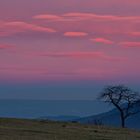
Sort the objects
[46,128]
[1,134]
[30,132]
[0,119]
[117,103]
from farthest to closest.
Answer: [117,103] < [0,119] < [46,128] < [30,132] < [1,134]

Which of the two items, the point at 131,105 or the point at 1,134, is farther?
the point at 131,105

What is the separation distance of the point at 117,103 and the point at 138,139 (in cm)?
4503

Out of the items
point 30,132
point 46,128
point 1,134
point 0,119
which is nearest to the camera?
point 1,134

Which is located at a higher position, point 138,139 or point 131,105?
point 131,105

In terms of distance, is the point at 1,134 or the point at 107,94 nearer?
the point at 1,134

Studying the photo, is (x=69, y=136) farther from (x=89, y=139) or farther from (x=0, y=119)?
(x=0, y=119)

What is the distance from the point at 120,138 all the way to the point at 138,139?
5.84 ft

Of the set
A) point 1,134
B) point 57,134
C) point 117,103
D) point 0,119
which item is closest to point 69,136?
point 57,134

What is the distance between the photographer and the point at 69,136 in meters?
49.7

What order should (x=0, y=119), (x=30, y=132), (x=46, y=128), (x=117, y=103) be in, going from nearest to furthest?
(x=30, y=132)
(x=46, y=128)
(x=0, y=119)
(x=117, y=103)

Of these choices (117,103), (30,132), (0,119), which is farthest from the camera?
(117,103)

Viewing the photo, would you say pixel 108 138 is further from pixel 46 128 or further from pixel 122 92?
pixel 122 92

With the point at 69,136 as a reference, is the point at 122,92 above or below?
above

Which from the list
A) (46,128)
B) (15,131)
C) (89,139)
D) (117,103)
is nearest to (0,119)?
(46,128)
